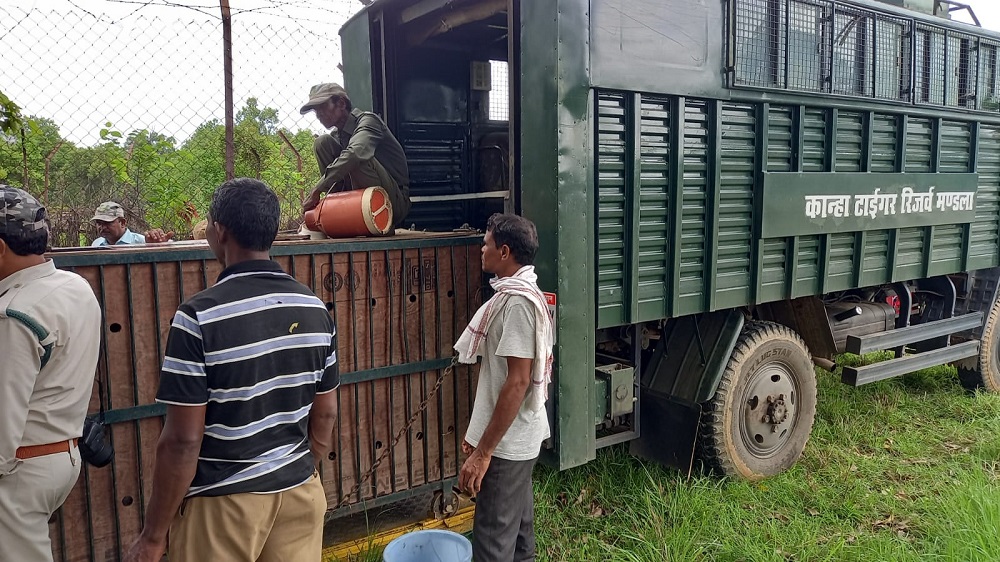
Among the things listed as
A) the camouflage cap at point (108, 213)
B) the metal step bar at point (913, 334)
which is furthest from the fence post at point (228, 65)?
the metal step bar at point (913, 334)

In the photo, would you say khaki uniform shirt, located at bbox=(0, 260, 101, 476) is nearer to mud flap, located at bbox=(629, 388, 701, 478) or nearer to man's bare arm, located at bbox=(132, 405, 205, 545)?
man's bare arm, located at bbox=(132, 405, 205, 545)

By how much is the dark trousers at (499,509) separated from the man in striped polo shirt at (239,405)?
0.83 meters

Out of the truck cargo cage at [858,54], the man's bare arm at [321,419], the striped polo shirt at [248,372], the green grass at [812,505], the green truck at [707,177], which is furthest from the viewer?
the truck cargo cage at [858,54]

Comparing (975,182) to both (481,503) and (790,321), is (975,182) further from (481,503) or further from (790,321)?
(481,503)

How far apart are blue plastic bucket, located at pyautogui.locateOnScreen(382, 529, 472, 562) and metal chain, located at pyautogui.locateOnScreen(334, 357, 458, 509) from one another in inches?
14.3

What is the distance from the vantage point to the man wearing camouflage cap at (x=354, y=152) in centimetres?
380

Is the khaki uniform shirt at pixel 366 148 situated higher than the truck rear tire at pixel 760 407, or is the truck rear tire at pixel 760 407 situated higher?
the khaki uniform shirt at pixel 366 148

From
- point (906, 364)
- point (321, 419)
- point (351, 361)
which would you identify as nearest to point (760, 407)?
point (906, 364)

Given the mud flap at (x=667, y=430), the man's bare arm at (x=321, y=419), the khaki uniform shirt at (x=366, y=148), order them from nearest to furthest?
the man's bare arm at (x=321, y=419) → the khaki uniform shirt at (x=366, y=148) → the mud flap at (x=667, y=430)

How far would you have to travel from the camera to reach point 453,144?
4.91 meters

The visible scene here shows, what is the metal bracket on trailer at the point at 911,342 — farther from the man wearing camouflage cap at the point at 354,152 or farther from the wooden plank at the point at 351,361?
the man wearing camouflage cap at the point at 354,152

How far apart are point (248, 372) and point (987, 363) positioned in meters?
6.53

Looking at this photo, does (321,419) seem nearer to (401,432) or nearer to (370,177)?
(401,432)

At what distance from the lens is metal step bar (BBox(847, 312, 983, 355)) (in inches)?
192
